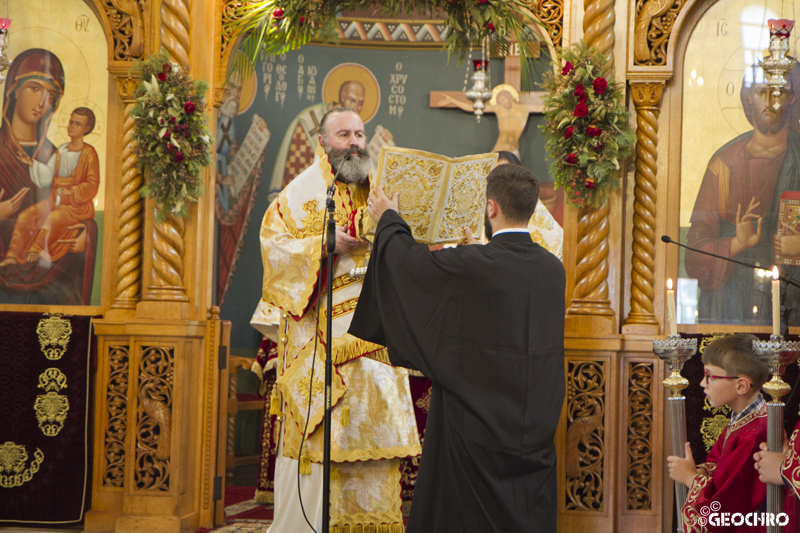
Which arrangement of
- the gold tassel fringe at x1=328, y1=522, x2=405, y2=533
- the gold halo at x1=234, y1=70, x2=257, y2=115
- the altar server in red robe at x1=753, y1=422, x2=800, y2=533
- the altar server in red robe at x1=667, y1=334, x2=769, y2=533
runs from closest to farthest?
the altar server in red robe at x1=753, y1=422, x2=800, y2=533, the altar server in red robe at x1=667, y1=334, x2=769, y2=533, the gold tassel fringe at x1=328, y1=522, x2=405, y2=533, the gold halo at x1=234, y1=70, x2=257, y2=115

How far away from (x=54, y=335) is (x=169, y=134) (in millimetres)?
1605

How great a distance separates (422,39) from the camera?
26.6 feet

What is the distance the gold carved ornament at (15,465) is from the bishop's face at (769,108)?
17.7 feet

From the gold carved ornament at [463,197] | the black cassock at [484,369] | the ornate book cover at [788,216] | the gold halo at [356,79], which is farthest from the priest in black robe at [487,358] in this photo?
the gold halo at [356,79]

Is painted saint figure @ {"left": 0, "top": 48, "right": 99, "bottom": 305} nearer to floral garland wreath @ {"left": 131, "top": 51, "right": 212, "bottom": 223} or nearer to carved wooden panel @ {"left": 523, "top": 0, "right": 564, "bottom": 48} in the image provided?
floral garland wreath @ {"left": 131, "top": 51, "right": 212, "bottom": 223}

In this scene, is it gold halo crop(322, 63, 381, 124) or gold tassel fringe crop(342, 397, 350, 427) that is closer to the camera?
gold tassel fringe crop(342, 397, 350, 427)

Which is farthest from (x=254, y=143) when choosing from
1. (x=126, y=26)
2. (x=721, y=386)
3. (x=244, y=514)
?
(x=721, y=386)

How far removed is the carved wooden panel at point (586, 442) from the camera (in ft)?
16.9

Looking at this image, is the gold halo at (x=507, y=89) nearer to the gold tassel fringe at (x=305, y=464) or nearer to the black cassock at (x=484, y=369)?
the gold tassel fringe at (x=305, y=464)

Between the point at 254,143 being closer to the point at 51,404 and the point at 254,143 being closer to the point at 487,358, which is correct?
the point at 51,404

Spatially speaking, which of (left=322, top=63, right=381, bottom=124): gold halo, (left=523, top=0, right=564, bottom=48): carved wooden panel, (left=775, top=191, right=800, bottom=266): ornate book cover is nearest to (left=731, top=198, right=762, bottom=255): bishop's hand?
(left=775, top=191, right=800, bottom=266): ornate book cover

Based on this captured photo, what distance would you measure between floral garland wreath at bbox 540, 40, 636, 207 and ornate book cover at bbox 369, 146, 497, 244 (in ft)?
5.02

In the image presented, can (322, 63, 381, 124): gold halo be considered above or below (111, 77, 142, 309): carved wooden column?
above

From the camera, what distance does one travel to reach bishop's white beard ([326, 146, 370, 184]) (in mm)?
→ 4398
